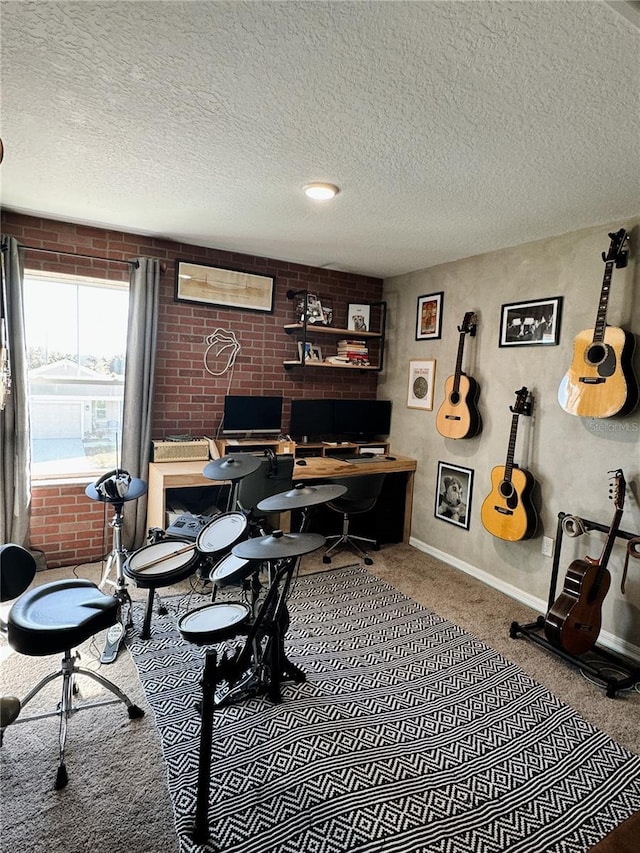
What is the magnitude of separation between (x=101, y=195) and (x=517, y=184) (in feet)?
7.33

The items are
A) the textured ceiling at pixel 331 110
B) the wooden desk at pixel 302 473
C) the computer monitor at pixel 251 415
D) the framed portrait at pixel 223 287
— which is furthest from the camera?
the computer monitor at pixel 251 415

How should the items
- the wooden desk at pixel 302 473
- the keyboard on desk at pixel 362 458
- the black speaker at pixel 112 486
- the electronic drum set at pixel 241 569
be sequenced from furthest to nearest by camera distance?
the keyboard on desk at pixel 362 458
the wooden desk at pixel 302 473
the black speaker at pixel 112 486
the electronic drum set at pixel 241 569

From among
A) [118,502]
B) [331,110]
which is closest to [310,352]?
[118,502]

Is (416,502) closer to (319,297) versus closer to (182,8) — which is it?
(319,297)

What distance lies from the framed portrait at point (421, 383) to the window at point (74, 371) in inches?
94.5

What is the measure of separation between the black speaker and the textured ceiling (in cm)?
158

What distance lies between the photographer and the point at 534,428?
316 centimetres

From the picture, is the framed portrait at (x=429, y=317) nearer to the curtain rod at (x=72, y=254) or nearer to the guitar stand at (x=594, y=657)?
the guitar stand at (x=594, y=657)

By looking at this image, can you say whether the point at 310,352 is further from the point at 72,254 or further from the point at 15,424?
the point at 15,424

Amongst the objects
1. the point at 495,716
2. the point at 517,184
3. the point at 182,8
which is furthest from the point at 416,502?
the point at 182,8

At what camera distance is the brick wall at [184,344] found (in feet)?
10.9

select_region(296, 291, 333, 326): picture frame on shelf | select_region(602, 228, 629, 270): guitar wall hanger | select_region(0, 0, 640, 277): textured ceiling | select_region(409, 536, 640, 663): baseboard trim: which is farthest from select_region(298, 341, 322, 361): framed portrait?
select_region(602, 228, 629, 270): guitar wall hanger

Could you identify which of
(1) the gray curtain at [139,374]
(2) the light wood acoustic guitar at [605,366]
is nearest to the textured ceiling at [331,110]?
(2) the light wood acoustic guitar at [605,366]

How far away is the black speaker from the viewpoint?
2596mm
